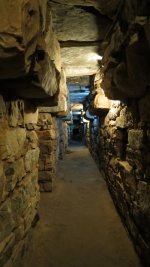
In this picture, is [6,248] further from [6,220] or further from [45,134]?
[45,134]

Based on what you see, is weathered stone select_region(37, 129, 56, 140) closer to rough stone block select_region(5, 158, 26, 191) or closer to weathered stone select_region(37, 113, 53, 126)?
weathered stone select_region(37, 113, 53, 126)

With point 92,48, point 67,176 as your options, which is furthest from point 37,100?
Result: point 67,176

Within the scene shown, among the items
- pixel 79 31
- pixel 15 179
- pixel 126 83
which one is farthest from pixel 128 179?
pixel 79 31

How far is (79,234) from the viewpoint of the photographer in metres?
2.37

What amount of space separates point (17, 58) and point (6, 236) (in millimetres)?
1274

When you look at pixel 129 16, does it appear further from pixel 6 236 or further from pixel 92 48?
pixel 6 236

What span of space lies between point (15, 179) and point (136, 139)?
50.8 inches

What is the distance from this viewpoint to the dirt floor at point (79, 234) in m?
1.91

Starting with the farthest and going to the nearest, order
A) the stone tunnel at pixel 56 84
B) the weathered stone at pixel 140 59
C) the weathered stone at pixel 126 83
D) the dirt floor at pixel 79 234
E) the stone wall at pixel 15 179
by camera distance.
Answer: the dirt floor at pixel 79 234
the weathered stone at pixel 126 83
the stone wall at pixel 15 179
the weathered stone at pixel 140 59
the stone tunnel at pixel 56 84

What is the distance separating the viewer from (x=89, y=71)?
3.58 metres

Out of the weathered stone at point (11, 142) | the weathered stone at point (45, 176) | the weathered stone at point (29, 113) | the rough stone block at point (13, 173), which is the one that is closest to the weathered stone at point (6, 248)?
the rough stone block at point (13, 173)

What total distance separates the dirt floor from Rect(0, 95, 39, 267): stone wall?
328 mm

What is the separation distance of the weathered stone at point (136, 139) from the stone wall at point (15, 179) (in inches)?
45.5

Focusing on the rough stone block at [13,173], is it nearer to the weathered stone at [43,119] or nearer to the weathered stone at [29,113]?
the weathered stone at [29,113]
